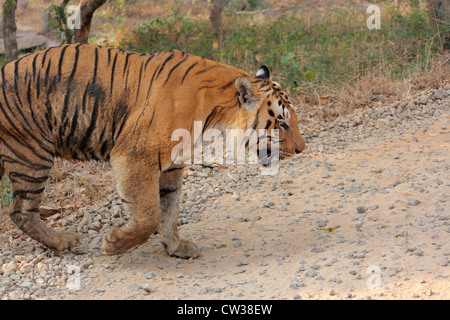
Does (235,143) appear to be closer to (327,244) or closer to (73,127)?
(327,244)

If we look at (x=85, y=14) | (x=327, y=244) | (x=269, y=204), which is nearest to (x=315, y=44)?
(x=85, y=14)

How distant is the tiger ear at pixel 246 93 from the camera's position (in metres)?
3.82

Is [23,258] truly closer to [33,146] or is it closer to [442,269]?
[33,146]

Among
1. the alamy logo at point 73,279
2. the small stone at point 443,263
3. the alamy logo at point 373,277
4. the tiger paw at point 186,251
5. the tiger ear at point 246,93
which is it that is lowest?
the alamy logo at point 73,279

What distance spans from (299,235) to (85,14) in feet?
16.1

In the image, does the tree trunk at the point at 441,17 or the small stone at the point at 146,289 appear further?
the tree trunk at the point at 441,17

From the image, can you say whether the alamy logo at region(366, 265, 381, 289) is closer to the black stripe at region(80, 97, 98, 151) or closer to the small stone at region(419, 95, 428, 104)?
the black stripe at region(80, 97, 98, 151)

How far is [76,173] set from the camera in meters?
5.76

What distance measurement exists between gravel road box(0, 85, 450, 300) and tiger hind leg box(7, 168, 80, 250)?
174mm

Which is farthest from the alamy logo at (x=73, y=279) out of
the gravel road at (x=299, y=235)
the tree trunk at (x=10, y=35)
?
the tree trunk at (x=10, y=35)

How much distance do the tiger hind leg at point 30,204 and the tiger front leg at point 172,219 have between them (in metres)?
0.81

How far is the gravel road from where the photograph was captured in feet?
11.3

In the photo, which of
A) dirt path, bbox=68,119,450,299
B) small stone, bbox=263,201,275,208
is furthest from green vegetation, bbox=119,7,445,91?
small stone, bbox=263,201,275,208

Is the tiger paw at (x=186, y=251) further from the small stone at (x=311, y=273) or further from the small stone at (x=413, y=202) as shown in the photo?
the small stone at (x=413, y=202)
